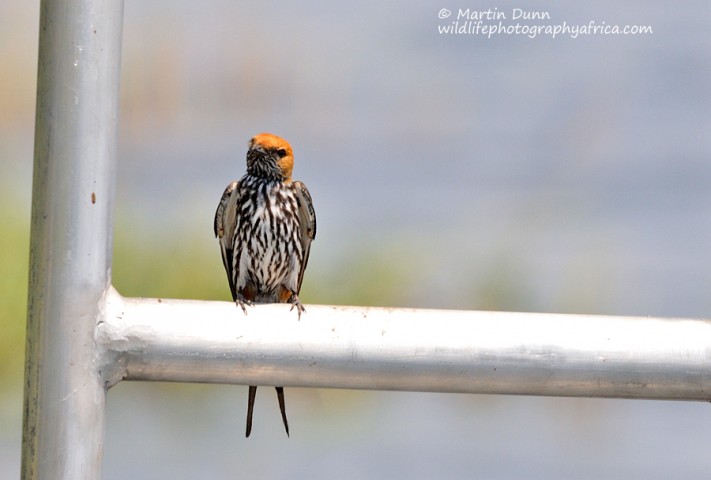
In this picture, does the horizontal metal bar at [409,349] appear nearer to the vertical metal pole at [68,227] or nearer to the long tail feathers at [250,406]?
the vertical metal pole at [68,227]

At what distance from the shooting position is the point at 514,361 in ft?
3.57

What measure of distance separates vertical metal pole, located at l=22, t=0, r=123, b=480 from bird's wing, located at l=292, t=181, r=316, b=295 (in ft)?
8.01

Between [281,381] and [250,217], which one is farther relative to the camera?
[250,217]

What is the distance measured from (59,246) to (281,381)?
0.29 metres

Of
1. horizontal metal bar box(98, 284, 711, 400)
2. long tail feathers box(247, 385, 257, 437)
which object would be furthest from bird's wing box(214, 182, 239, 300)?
horizontal metal bar box(98, 284, 711, 400)

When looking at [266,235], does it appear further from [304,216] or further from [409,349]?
[409,349]

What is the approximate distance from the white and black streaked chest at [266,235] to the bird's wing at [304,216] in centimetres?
2

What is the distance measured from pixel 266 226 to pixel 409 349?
91.7 inches

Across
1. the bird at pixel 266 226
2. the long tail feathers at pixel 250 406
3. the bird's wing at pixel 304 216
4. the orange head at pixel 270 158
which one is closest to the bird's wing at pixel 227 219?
the bird at pixel 266 226

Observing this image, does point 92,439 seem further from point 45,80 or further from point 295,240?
point 295,240

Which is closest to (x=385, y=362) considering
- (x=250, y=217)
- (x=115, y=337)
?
(x=115, y=337)

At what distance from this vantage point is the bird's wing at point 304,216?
351cm

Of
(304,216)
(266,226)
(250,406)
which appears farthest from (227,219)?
(250,406)

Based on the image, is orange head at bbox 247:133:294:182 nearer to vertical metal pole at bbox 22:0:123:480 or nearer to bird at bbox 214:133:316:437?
bird at bbox 214:133:316:437
